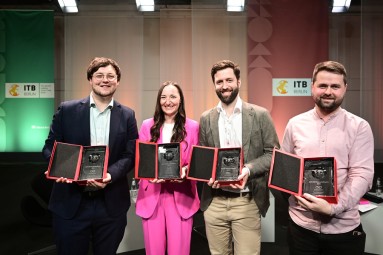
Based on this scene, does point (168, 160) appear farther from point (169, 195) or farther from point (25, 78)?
point (25, 78)

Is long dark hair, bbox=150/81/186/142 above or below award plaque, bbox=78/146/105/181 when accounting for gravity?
above

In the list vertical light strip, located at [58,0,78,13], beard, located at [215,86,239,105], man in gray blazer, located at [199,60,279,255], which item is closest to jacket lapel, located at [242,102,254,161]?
man in gray blazer, located at [199,60,279,255]

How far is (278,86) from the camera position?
22.3 ft

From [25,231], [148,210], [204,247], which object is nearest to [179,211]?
[148,210]

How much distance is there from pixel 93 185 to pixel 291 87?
548 cm

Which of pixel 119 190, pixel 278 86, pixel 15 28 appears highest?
pixel 15 28

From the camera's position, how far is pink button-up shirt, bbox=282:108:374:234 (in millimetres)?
1823

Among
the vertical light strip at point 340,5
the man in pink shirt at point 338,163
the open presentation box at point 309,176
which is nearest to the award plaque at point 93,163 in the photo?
the open presentation box at point 309,176

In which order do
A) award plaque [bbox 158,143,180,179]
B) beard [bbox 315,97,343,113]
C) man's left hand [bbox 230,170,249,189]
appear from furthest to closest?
award plaque [bbox 158,143,180,179], man's left hand [bbox 230,170,249,189], beard [bbox 315,97,343,113]

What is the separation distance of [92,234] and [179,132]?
3.03ft

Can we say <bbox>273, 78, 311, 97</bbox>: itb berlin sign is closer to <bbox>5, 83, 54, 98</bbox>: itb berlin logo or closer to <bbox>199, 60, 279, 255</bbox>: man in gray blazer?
<bbox>199, 60, 279, 255</bbox>: man in gray blazer

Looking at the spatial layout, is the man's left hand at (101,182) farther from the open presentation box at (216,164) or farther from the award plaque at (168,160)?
the open presentation box at (216,164)

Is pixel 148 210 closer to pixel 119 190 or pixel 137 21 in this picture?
pixel 119 190

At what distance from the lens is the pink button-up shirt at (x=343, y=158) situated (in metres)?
1.82
